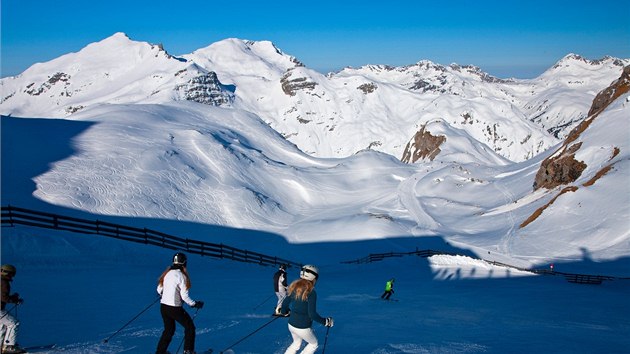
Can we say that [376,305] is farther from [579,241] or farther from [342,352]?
[579,241]

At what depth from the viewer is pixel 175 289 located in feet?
28.6

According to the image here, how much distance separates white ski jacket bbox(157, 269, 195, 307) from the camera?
28.5 feet

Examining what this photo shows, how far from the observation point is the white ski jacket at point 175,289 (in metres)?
8.69

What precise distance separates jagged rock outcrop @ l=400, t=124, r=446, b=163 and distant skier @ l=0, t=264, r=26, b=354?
5048 inches

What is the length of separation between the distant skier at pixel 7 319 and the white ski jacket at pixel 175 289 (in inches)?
98.6

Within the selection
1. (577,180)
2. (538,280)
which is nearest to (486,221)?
(577,180)

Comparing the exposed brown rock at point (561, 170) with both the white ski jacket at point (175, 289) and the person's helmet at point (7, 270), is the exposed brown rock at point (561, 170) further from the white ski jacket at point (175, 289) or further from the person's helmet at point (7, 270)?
the person's helmet at point (7, 270)

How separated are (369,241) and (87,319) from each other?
3743 cm

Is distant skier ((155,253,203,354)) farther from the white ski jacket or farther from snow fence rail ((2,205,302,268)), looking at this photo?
snow fence rail ((2,205,302,268))

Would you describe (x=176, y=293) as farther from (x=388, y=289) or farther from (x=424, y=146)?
(x=424, y=146)

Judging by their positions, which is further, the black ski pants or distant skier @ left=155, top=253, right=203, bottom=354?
the black ski pants

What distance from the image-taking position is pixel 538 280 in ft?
97.0

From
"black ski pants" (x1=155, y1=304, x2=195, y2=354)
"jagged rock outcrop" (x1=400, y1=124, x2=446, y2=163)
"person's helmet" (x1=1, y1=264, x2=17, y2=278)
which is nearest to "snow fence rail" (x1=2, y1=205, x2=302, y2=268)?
"person's helmet" (x1=1, y1=264, x2=17, y2=278)

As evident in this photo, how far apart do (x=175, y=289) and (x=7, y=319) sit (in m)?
2.98
